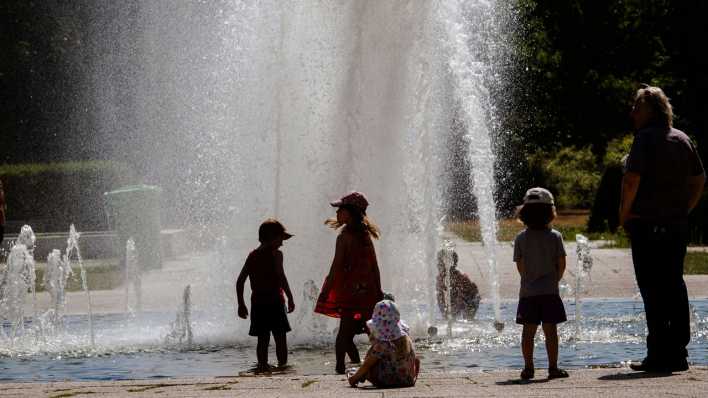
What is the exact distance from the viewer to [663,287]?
7.37 meters

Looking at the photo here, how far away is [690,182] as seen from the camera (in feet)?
24.4

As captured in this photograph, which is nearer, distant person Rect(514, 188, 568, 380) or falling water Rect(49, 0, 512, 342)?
distant person Rect(514, 188, 568, 380)

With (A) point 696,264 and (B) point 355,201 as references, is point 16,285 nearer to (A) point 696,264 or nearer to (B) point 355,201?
(B) point 355,201

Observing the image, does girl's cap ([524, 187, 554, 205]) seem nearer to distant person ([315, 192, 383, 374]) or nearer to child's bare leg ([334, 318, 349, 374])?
distant person ([315, 192, 383, 374])

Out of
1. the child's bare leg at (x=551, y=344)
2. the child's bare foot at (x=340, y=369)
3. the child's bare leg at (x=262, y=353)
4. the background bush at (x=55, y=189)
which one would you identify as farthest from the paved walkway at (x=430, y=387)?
the background bush at (x=55, y=189)

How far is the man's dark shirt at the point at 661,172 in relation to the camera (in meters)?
7.36

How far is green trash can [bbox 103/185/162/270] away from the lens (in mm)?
21625

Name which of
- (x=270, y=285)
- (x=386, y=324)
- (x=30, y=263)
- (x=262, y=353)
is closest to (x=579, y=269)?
(x=270, y=285)

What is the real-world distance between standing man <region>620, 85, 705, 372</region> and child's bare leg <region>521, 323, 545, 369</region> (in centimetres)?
57

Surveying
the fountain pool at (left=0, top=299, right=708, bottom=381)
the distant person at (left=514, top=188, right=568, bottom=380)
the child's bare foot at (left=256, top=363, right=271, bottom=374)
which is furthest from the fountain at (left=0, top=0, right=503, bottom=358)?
Answer: the distant person at (left=514, top=188, right=568, bottom=380)

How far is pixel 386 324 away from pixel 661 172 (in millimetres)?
1717

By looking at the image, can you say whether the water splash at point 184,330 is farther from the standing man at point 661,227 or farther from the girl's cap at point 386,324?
the standing man at point 661,227

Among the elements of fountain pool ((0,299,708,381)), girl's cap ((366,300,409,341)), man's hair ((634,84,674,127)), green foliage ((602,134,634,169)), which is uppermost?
green foliage ((602,134,634,169))

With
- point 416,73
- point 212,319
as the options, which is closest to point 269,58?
point 416,73
